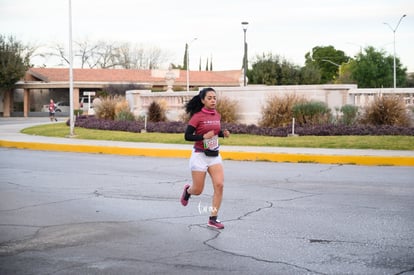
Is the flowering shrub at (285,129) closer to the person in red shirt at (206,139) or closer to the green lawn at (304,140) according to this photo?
the green lawn at (304,140)

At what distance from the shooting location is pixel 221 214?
28.1 ft

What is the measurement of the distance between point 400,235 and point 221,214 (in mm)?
2476

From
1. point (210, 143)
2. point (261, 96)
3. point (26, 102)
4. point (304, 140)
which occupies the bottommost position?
point (304, 140)

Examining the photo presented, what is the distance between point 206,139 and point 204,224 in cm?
Answer: 113

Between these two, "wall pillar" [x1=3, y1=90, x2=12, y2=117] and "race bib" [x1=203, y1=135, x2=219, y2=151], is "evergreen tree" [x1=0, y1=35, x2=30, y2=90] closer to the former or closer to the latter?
"wall pillar" [x1=3, y1=90, x2=12, y2=117]

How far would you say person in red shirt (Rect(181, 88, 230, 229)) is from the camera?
24.7ft

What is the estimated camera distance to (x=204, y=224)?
7.86 metres

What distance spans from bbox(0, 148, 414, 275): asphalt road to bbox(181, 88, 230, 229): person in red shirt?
1.72 feet

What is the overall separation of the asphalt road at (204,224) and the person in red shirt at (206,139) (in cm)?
52

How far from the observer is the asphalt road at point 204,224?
5895 mm

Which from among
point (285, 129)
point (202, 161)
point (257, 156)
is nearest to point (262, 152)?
point (257, 156)

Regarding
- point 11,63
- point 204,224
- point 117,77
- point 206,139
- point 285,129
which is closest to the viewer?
point 206,139

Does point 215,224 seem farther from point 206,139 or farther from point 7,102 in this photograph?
point 7,102

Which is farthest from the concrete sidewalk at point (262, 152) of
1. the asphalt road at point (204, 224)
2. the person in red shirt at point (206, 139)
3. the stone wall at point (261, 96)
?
the person in red shirt at point (206, 139)
